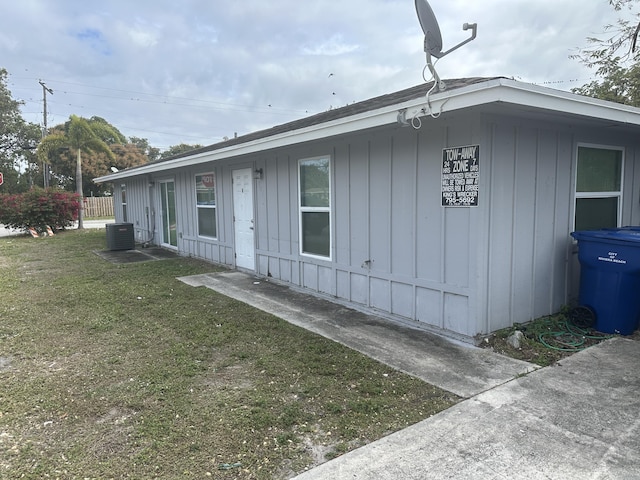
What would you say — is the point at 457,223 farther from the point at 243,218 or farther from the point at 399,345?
the point at 243,218

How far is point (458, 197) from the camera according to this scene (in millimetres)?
4211

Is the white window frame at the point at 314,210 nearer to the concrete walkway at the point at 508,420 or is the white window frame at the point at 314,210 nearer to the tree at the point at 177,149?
the concrete walkway at the point at 508,420

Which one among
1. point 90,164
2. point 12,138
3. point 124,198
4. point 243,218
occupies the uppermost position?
point 12,138

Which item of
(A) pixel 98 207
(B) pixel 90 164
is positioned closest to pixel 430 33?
(A) pixel 98 207

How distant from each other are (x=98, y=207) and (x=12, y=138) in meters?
12.7

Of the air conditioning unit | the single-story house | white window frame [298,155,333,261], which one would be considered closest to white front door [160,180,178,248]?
the air conditioning unit

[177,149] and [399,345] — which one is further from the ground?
[177,149]

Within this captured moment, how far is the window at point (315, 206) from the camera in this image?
6.02 metres

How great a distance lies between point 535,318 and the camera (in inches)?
184

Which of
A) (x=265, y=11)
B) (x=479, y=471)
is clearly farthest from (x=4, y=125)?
(x=479, y=471)

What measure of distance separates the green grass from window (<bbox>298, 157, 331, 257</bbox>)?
148 cm

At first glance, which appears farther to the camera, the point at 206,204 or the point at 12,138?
the point at 12,138

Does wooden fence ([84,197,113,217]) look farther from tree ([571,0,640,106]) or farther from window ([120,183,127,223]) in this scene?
tree ([571,0,640,106])

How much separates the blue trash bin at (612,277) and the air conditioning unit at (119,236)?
36.9 ft
